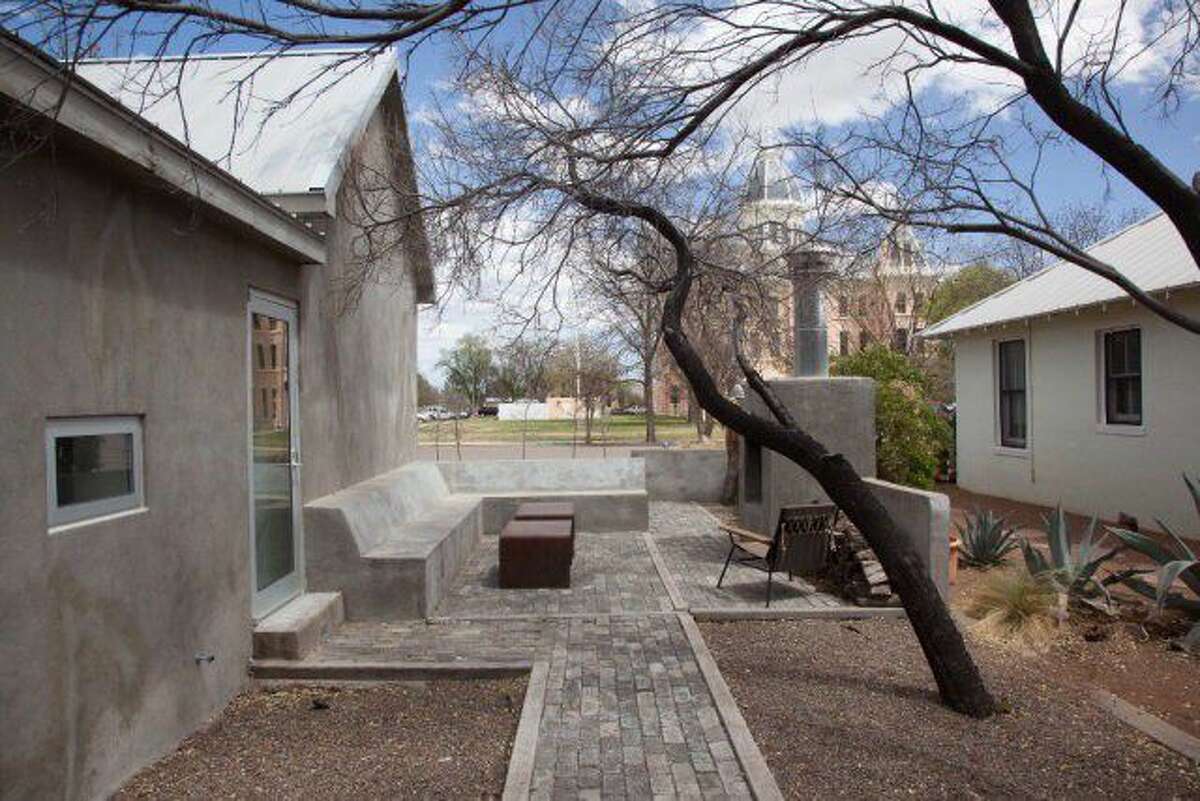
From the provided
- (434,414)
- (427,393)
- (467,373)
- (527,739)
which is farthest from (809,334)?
(427,393)

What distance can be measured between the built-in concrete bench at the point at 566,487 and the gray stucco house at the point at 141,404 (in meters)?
5.21

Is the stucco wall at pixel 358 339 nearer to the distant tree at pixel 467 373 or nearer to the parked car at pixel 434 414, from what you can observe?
the parked car at pixel 434 414

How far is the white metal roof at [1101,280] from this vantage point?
12.0m

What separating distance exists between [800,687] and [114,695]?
395 centimetres

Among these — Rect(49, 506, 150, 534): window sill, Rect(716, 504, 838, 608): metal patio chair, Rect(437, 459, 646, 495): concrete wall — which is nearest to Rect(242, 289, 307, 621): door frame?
Rect(49, 506, 150, 534): window sill

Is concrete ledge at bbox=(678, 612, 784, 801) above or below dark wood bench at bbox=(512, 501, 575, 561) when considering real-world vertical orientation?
below

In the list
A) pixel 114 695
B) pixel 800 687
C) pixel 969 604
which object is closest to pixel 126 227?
pixel 114 695

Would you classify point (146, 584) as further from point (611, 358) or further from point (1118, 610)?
point (611, 358)

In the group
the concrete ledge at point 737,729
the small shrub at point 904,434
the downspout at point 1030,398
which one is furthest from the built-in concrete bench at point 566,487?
the downspout at point 1030,398

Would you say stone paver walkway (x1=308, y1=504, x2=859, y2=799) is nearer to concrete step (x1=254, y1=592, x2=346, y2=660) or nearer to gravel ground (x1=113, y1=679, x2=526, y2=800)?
concrete step (x1=254, y1=592, x2=346, y2=660)

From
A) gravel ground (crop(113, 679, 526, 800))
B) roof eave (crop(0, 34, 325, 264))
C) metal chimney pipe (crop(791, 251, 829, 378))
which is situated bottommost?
gravel ground (crop(113, 679, 526, 800))

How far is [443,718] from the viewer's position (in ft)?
18.3

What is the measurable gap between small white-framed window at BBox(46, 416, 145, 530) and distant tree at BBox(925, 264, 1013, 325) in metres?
32.9

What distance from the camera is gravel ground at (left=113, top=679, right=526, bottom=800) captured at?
4.56 metres
